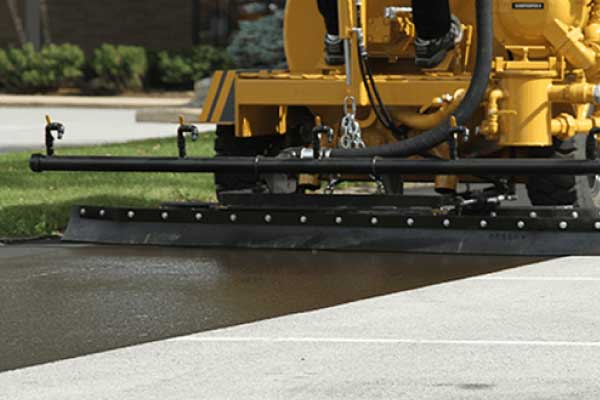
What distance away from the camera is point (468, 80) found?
11367 millimetres

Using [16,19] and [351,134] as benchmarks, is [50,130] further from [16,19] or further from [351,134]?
[16,19]

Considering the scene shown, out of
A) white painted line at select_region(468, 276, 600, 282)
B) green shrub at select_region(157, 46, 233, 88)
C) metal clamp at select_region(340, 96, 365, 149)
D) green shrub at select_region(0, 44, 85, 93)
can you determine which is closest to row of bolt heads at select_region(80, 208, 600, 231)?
metal clamp at select_region(340, 96, 365, 149)

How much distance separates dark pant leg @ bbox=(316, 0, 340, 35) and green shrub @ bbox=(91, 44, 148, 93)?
2310 centimetres

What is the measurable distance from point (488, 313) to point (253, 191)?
3.81 metres

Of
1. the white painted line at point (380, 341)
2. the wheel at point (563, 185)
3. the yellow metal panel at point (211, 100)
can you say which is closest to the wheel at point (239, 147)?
the yellow metal panel at point (211, 100)

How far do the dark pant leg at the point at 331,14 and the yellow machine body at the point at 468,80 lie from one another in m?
0.22

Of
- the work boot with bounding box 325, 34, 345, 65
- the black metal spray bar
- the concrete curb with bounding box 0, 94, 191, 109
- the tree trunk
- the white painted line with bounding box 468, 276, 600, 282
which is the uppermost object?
the work boot with bounding box 325, 34, 345, 65

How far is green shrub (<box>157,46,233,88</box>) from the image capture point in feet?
114

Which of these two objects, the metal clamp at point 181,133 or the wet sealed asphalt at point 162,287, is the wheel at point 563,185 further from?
the metal clamp at point 181,133

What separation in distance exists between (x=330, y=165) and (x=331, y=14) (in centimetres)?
144

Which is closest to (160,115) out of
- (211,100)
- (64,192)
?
(64,192)

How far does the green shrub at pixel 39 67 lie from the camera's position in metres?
34.7

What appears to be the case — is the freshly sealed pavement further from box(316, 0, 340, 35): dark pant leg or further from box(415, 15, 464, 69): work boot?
box(316, 0, 340, 35): dark pant leg

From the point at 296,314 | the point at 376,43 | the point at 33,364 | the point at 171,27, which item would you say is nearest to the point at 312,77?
the point at 376,43
